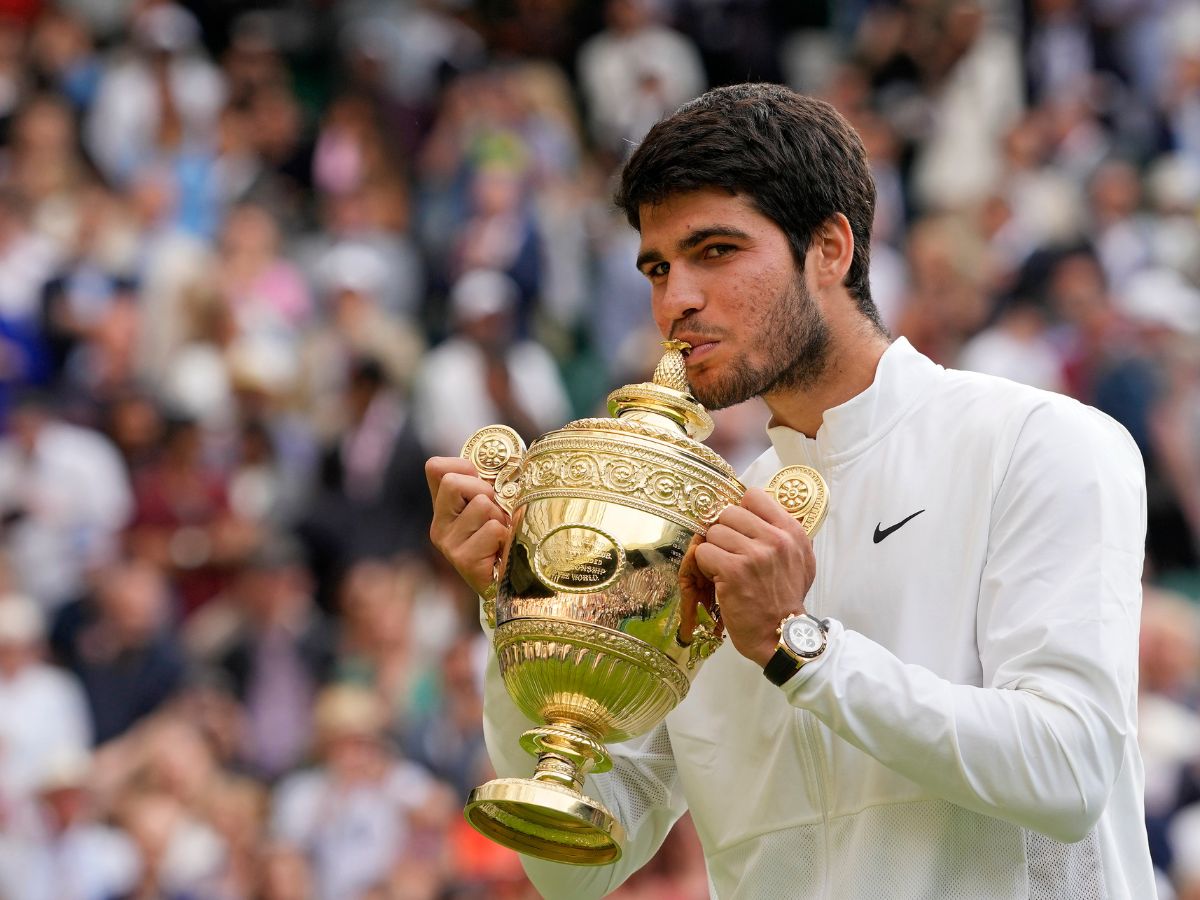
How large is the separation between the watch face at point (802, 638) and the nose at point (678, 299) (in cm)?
64

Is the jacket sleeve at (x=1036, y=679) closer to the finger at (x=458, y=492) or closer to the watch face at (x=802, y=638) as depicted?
the watch face at (x=802, y=638)

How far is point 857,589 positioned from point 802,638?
1.29 feet

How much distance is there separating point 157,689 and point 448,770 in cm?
145

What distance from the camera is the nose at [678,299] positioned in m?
3.48

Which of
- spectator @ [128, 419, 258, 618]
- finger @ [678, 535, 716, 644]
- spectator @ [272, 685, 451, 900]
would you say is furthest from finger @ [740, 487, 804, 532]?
spectator @ [128, 419, 258, 618]

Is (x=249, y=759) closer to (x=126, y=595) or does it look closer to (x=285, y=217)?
(x=126, y=595)

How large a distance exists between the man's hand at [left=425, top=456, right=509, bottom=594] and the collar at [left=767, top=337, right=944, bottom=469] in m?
0.57

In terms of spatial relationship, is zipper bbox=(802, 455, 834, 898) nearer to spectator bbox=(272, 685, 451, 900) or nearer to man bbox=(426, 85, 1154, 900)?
man bbox=(426, 85, 1154, 900)

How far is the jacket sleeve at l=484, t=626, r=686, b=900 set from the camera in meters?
3.71

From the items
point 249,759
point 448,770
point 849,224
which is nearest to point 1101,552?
point 849,224

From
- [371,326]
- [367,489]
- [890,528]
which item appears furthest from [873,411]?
[371,326]

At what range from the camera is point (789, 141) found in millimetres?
3553

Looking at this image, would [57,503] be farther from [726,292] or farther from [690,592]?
[690,592]

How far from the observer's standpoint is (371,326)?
38.1ft
